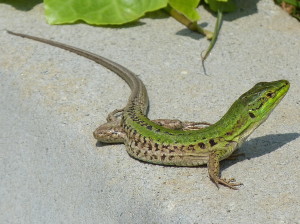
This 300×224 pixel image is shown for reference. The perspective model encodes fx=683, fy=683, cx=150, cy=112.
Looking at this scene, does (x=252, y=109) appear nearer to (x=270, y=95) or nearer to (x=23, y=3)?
(x=270, y=95)

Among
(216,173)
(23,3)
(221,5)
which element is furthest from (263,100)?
(23,3)

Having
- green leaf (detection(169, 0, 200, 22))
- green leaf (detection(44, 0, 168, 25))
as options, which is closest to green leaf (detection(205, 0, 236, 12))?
green leaf (detection(169, 0, 200, 22))

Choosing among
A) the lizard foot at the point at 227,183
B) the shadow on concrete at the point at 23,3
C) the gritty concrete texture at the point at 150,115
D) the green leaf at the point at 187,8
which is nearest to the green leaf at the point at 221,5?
the gritty concrete texture at the point at 150,115

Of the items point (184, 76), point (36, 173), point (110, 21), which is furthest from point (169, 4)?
point (36, 173)

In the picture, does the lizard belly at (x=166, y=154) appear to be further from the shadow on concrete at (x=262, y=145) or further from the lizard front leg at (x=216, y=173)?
the shadow on concrete at (x=262, y=145)

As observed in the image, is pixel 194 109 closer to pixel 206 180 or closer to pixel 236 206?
pixel 206 180
